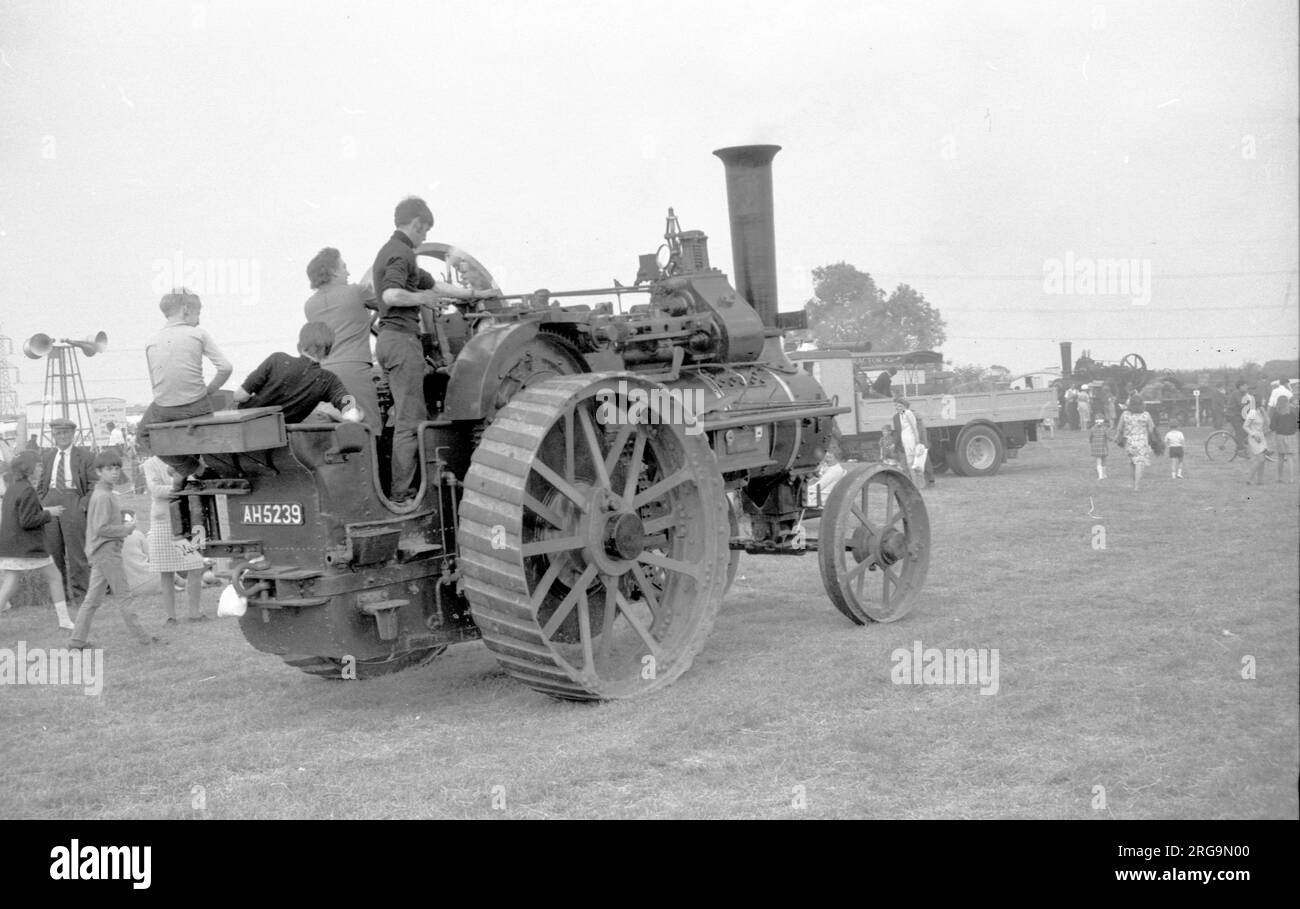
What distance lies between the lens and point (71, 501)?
10.5 metres

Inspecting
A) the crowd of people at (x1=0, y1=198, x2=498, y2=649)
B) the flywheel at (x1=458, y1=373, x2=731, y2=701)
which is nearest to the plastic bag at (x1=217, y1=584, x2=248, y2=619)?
the crowd of people at (x1=0, y1=198, x2=498, y2=649)

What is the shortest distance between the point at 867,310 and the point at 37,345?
48.2 meters

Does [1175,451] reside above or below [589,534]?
below

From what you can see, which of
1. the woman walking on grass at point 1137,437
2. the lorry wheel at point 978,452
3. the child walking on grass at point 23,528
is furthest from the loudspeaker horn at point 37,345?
the lorry wheel at point 978,452

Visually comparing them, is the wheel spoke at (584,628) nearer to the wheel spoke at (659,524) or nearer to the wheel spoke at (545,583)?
the wheel spoke at (545,583)

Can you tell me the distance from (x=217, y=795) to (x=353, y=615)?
107 centimetres

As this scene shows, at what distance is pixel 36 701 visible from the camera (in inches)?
280

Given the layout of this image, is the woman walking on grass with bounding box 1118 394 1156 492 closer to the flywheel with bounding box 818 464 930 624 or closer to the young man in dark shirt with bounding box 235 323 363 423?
the flywheel with bounding box 818 464 930 624

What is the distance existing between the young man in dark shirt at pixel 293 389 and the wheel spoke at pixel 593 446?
117 cm

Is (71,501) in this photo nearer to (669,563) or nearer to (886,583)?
(669,563)

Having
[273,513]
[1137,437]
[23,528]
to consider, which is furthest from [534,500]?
[1137,437]

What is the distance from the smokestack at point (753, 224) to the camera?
338 inches

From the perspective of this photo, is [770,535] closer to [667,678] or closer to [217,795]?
[667,678]

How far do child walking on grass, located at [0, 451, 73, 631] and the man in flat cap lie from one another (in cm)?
59
